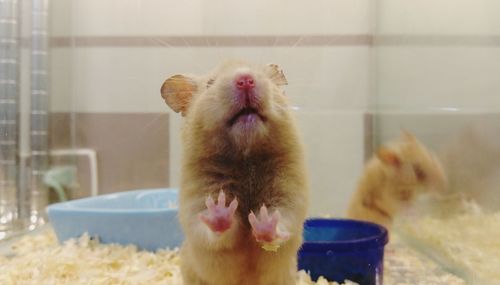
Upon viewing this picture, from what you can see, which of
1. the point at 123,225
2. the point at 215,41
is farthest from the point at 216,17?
the point at 123,225

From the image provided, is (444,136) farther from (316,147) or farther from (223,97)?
(223,97)

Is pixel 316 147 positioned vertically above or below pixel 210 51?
below

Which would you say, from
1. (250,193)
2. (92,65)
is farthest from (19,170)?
(250,193)

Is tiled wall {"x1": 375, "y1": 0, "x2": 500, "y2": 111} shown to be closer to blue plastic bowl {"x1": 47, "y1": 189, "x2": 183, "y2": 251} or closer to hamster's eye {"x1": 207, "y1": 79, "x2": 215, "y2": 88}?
hamster's eye {"x1": 207, "y1": 79, "x2": 215, "y2": 88}

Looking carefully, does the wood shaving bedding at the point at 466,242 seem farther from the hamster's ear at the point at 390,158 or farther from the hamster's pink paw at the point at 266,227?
the hamster's pink paw at the point at 266,227

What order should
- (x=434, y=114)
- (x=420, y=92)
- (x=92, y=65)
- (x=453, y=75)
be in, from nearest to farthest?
(x=453, y=75) → (x=434, y=114) → (x=420, y=92) → (x=92, y=65)

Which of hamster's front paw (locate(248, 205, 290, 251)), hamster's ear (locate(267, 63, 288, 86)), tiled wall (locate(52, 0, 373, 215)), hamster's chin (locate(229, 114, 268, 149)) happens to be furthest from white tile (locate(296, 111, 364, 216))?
hamster's front paw (locate(248, 205, 290, 251))

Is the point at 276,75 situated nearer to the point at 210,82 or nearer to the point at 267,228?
the point at 210,82
